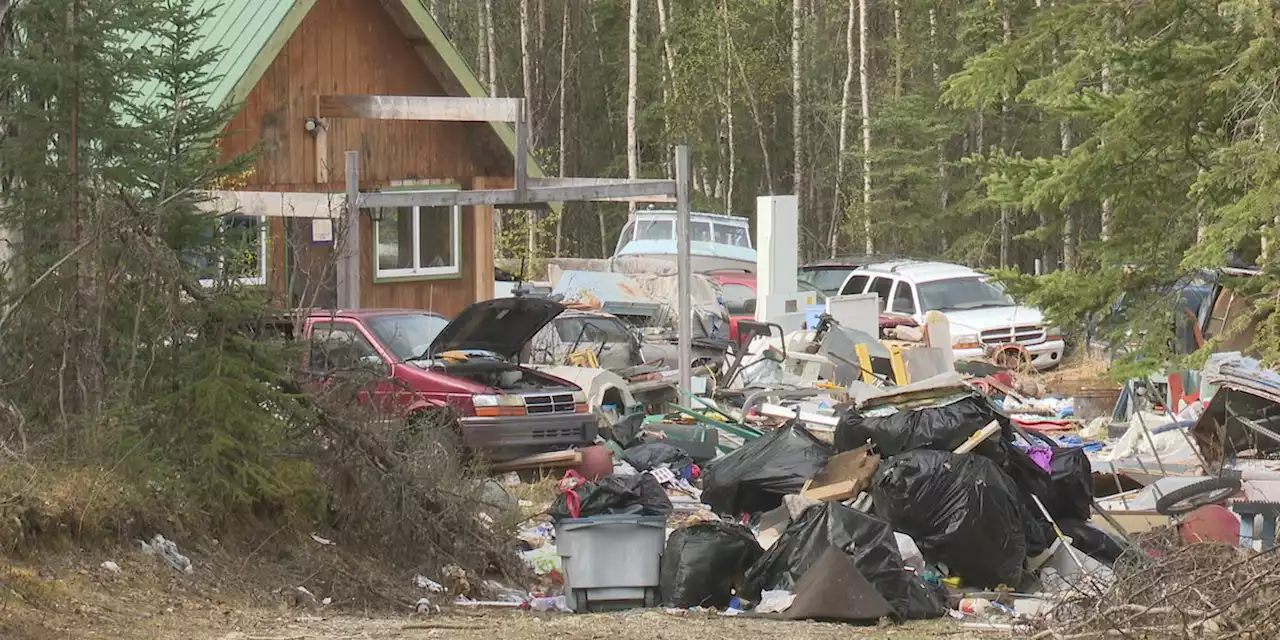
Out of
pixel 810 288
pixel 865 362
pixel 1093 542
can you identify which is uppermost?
pixel 810 288

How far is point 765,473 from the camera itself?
1323 cm

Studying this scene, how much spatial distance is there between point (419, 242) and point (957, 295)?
28.6ft

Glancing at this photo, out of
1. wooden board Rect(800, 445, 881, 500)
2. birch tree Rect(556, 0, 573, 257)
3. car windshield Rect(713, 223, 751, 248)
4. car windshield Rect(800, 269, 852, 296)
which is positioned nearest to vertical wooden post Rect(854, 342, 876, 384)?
car windshield Rect(800, 269, 852, 296)

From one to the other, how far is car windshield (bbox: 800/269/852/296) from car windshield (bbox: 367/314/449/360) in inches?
563

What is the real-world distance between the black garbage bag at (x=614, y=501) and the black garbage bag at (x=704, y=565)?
0.87 ft

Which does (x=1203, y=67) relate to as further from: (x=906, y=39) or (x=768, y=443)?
(x=906, y=39)

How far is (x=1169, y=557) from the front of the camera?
847cm

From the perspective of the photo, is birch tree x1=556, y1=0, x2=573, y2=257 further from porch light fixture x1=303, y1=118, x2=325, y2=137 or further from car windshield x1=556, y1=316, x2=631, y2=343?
car windshield x1=556, y1=316, x2=631, y2=343

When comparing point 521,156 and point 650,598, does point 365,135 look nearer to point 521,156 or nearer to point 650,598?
point 521,156

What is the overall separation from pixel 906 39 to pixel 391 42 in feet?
82.3

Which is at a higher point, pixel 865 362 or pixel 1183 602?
pixel 1183 602

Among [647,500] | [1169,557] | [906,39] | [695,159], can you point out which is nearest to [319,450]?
[647,500]

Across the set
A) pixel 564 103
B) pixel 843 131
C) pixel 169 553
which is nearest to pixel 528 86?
pixel 564 103

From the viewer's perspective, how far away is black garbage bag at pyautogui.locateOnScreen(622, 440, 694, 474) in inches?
616
